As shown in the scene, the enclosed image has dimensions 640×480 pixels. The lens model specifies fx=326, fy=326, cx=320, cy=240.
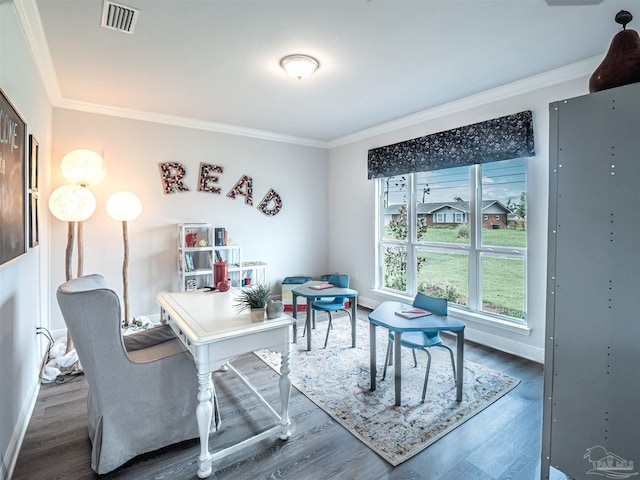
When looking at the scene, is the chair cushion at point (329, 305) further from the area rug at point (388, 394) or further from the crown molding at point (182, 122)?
the crown molding at point (182, 122)

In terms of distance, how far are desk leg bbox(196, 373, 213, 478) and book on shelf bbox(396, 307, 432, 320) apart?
1.45 m

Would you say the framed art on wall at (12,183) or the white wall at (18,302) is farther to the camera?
the white wall at (18,302)

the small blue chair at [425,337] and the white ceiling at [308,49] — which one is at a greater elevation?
the white ceiling at [308,49]

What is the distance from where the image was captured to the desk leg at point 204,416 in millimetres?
1673

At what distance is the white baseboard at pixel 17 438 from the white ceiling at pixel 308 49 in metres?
2.49

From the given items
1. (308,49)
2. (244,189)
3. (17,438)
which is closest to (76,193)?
(17,438)

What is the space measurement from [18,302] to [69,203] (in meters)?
1.10

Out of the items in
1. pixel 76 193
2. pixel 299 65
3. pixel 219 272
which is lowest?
pixel 219 272

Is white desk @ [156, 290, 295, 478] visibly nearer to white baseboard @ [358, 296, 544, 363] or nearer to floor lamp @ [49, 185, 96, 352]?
floor lamp @ [49, 185, 96, 352]

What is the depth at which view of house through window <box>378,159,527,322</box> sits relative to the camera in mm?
3289

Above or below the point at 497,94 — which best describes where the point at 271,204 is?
below

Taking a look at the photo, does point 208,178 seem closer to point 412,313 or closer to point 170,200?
point 170,200

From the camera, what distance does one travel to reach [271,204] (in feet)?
16.3

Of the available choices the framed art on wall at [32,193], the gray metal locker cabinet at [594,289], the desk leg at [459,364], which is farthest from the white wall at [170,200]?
the gray metal locker cabinet at [594,289]
